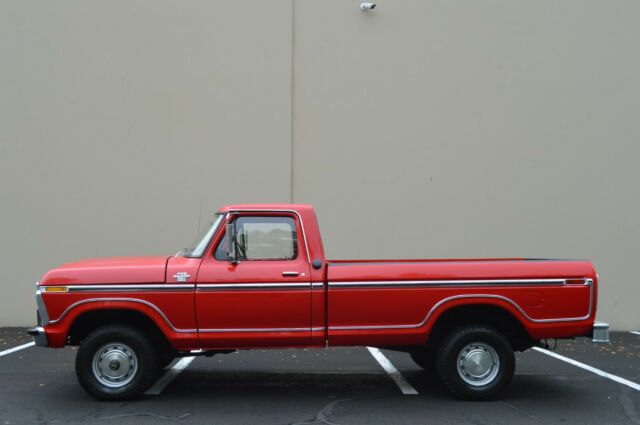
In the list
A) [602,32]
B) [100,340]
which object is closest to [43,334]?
[100,340]

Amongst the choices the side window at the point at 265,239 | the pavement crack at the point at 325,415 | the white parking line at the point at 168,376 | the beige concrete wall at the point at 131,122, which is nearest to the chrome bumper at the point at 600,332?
the pavement crack at the point at 325,415

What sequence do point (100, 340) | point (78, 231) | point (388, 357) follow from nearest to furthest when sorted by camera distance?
point (100, 340)
point (388, 357)
point (78, 231)

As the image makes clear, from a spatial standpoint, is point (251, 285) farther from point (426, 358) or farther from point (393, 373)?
point (393, 373)

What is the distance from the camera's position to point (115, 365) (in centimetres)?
668

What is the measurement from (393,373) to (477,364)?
168 cm

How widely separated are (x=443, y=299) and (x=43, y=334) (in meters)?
3.96

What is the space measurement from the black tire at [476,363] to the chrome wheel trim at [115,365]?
3.07 metres

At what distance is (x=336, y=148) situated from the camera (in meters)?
12.0

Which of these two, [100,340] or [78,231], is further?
[78,231]

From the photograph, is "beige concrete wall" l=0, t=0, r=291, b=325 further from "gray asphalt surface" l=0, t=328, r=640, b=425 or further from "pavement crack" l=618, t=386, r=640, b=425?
"pavement crack" l=618, t=386, r=640, b=425

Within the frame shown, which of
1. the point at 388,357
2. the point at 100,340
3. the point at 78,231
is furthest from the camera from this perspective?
the point at 78,231

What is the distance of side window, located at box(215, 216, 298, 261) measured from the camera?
694cm

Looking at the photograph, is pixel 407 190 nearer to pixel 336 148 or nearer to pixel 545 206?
pixel 336 148

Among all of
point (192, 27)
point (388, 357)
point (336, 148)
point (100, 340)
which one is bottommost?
point (388, 357)
